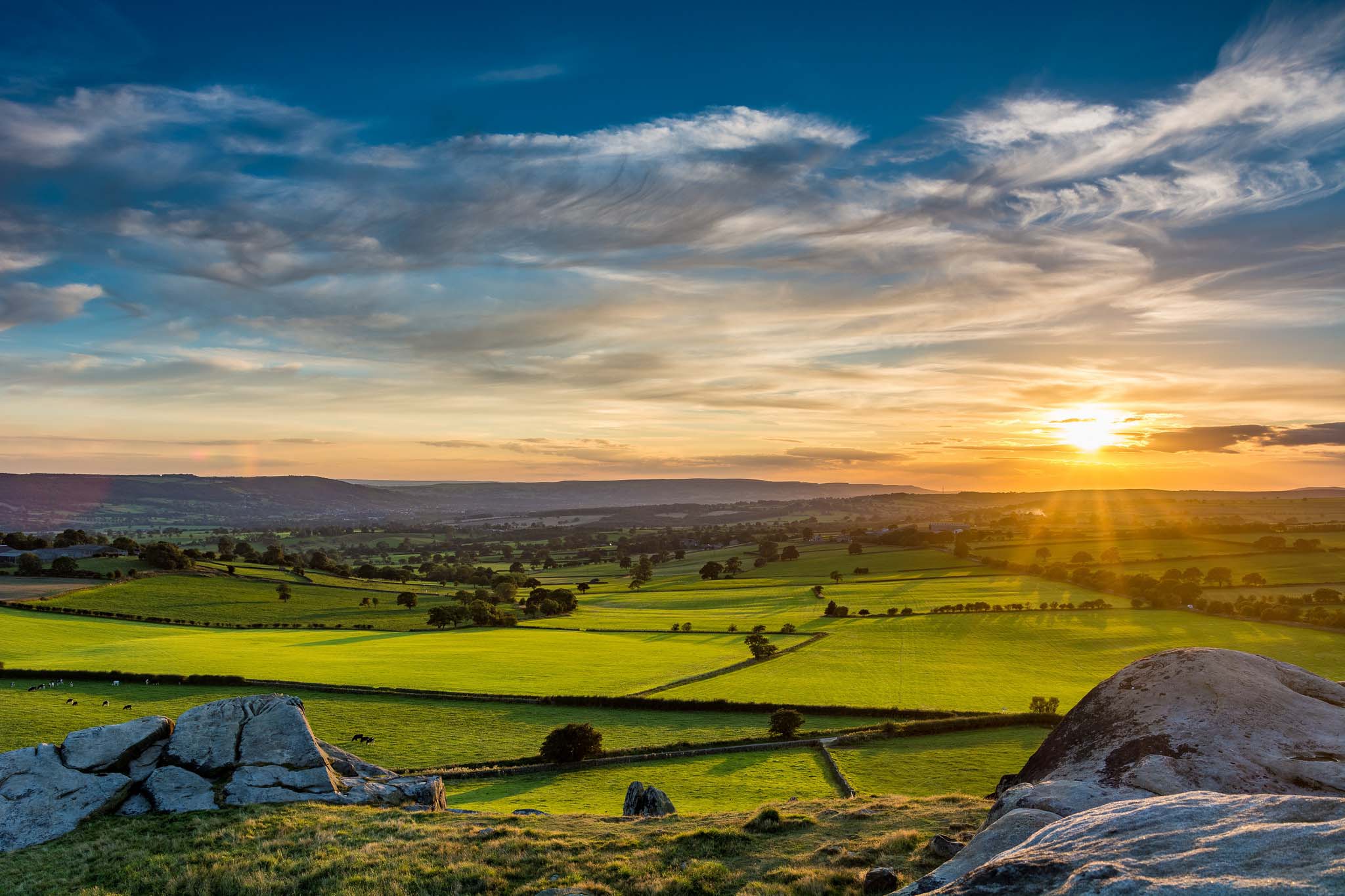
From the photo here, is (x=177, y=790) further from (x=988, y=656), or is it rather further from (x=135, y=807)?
(x=988, y=656)

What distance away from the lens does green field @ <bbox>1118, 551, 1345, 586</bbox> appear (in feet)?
346

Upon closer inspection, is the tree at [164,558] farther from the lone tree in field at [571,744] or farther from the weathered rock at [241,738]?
the weathered rock at [241,738]

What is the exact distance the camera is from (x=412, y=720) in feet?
168

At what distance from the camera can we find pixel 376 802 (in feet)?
84.2

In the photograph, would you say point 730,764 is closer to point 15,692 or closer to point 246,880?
→ point 246,880

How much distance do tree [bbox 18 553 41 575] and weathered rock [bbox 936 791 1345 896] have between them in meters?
143

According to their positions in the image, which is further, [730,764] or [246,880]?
[730,764]

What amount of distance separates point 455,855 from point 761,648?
2402 inches

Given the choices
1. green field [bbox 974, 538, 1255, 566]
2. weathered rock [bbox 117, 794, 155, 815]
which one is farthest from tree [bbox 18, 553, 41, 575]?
green field [bbox 974, 538, 1255, 566]

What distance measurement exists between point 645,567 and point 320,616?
226 ft

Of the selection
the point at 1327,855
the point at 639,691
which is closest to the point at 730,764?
the point at 639,691

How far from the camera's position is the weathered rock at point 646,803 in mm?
27938

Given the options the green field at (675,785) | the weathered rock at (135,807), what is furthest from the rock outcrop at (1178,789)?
the weathered rock at (135,807)

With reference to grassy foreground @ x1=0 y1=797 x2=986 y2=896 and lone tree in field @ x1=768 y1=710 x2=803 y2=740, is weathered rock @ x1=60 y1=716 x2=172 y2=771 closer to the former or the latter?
grassy foreground @ x1=0 y1=797 x2=986 y2=896
